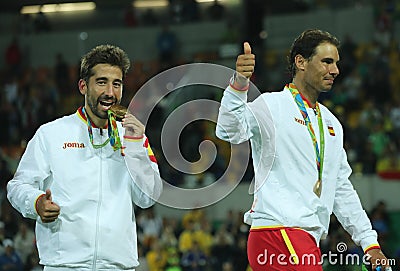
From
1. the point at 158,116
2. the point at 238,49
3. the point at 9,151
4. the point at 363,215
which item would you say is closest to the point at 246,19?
the point at 238,49

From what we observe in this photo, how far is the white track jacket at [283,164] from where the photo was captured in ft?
19.1

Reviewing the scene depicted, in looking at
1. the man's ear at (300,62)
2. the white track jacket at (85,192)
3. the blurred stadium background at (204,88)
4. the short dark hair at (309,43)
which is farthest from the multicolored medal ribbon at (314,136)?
the blurred stadium background at (204,88)

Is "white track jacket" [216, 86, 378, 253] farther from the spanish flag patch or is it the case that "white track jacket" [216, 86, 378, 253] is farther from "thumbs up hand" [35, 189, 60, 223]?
"thumbs up hand" [35, 189, 60, 223]

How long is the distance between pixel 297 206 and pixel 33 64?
1749cm

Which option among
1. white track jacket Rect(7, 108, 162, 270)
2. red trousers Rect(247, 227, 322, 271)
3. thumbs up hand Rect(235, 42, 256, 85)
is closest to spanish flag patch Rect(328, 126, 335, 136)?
red trousers Rect(247, 227, 322, 271)

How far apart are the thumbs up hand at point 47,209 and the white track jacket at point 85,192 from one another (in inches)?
4.8

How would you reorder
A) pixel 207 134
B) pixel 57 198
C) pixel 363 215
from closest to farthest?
pixel 57 198
pixel 363 215
pixel 207 134

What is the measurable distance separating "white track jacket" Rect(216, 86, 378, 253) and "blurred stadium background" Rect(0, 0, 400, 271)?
7.04 metres

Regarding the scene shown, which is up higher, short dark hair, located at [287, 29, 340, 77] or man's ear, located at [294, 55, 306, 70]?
short dark hair, located at [287, 29, 340, 77]

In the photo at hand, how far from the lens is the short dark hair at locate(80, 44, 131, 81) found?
611 centimetres

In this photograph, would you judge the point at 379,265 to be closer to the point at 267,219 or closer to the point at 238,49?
the point at 267,219

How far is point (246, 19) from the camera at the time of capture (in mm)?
19234

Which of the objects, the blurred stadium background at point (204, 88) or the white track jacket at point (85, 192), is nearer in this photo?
the white track jacket at point (85, 192)

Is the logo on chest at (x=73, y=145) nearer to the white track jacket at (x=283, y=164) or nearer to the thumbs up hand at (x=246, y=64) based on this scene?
the white track jacket at (x=283, y=164)
